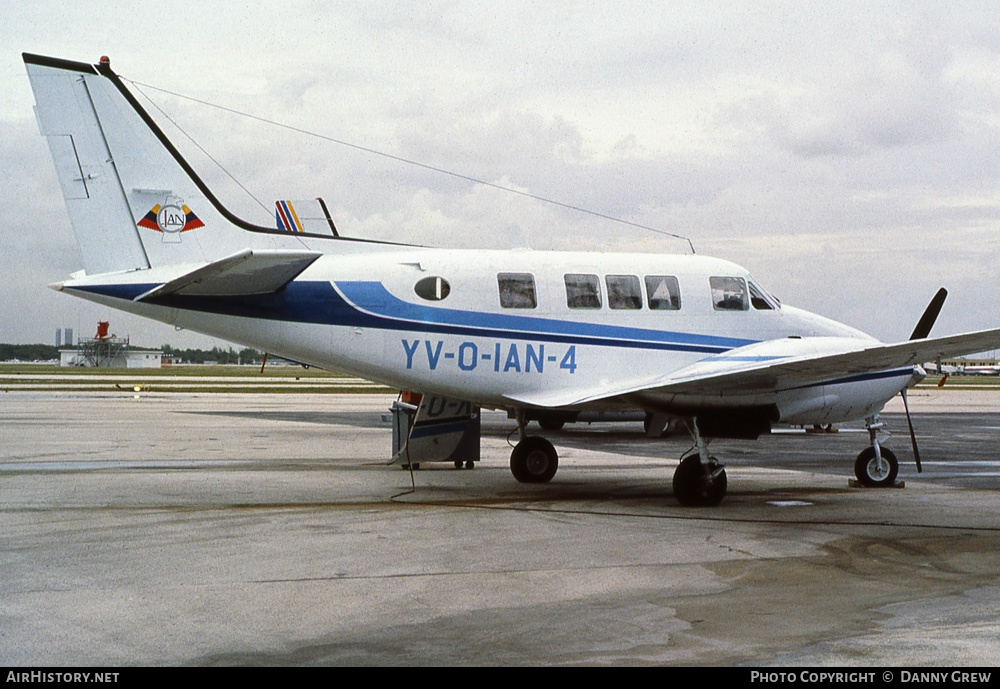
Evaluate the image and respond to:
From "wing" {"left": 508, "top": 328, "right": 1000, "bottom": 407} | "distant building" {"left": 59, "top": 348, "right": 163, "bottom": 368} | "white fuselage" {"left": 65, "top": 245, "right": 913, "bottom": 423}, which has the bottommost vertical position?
"wing" {"left": 508, "top": 328, "right": 1000, "bottom": 407}

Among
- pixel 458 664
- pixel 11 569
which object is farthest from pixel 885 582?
pixel 11 569

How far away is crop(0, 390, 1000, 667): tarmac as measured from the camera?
22.5 feet

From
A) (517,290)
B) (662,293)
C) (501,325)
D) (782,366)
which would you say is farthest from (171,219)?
(782,366)

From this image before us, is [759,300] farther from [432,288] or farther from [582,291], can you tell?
[432,288]

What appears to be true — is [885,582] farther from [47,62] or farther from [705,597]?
[47,62]

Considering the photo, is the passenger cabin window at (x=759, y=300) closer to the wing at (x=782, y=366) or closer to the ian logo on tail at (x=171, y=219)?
the wing at (x=782, y=366)

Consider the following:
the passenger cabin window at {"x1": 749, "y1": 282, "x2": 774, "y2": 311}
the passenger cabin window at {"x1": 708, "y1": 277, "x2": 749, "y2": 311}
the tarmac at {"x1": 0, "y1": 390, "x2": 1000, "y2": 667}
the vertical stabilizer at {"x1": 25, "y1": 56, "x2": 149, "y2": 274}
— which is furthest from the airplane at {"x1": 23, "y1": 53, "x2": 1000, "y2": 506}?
the tarmac at {"x1": 0, "y1": 390, "x2": 1000, "y2": 667}

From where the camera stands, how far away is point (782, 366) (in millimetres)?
12516

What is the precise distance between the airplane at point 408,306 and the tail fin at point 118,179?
0.07 ft

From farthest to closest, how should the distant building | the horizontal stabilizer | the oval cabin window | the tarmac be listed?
1. the distant building
2. the oval cabin window
3. the horizontal stabilizer
4. the tarmac

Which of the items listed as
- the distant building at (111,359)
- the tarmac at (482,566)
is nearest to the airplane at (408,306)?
the tarmac at (482,566)

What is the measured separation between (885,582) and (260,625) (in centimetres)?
570

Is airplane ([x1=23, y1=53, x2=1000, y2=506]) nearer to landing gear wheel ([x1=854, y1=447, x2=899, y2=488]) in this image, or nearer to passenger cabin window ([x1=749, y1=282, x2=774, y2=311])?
passenger cabin window ([x1=749, y1=282, x2=774, y2=311])

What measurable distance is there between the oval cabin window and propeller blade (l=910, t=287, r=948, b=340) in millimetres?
9074
